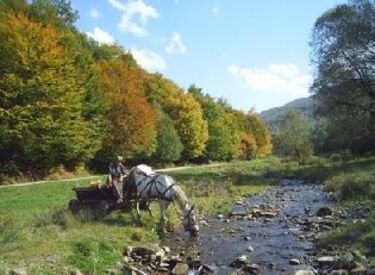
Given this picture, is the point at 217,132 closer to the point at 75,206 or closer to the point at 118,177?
the point at 118,177

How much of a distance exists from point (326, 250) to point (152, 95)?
6518 cm

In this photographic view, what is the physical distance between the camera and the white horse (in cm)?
2122

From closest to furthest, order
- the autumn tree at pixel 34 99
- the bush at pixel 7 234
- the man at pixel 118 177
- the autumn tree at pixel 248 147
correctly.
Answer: the bush at pixel 7 234 → the man at pixel 118 177 → the autumn tree at pixel 34 99 → the autumn tree at pixel 248 147

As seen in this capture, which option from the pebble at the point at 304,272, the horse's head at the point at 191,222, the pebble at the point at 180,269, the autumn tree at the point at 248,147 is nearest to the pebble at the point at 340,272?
the pebble at the point at 304,272

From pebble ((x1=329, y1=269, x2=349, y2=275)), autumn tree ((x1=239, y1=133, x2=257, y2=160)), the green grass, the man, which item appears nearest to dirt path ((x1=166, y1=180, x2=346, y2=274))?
pebble ((x1=329, y1=269, x2=349, y2=275))

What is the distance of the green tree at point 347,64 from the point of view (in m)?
51.2

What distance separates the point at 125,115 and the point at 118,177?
3856 cm

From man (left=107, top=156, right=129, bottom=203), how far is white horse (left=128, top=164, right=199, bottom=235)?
0.42 meters

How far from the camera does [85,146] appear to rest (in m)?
52.9

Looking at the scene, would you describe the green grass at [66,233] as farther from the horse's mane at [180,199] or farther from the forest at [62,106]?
the forest at [62,106]

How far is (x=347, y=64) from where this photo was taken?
2052 inches

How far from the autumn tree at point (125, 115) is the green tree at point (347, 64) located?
20.7m

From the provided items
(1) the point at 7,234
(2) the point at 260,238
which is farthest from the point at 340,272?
(1) the point at 7,234

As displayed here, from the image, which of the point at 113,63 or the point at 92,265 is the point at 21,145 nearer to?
the point at 113,63
